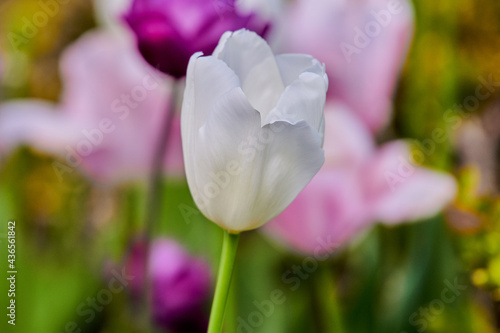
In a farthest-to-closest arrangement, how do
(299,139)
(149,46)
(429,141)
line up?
(429,141)
(149,46)
(299,139)

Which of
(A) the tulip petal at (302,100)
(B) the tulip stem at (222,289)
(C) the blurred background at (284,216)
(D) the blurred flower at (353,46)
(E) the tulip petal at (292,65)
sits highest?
(A) the tulip petal at (302,100)

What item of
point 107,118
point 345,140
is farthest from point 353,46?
point 107,118

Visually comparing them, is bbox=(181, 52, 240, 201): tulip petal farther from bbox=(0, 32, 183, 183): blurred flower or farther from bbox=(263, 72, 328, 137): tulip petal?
bbox=(0, 32, 183, 183): blurred flower

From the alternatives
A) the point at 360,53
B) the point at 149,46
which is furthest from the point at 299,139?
the point at 360,53

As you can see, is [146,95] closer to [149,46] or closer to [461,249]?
[149,46]

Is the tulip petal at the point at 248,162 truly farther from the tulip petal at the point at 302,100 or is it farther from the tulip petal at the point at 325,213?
the tulip petal at the point at 325,213

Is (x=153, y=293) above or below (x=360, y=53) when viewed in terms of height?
below

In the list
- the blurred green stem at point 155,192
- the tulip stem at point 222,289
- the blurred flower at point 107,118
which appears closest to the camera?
the tulip stem at point 222,289

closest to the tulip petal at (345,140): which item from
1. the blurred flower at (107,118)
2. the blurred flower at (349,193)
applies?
the blurred flower at (349,193)
